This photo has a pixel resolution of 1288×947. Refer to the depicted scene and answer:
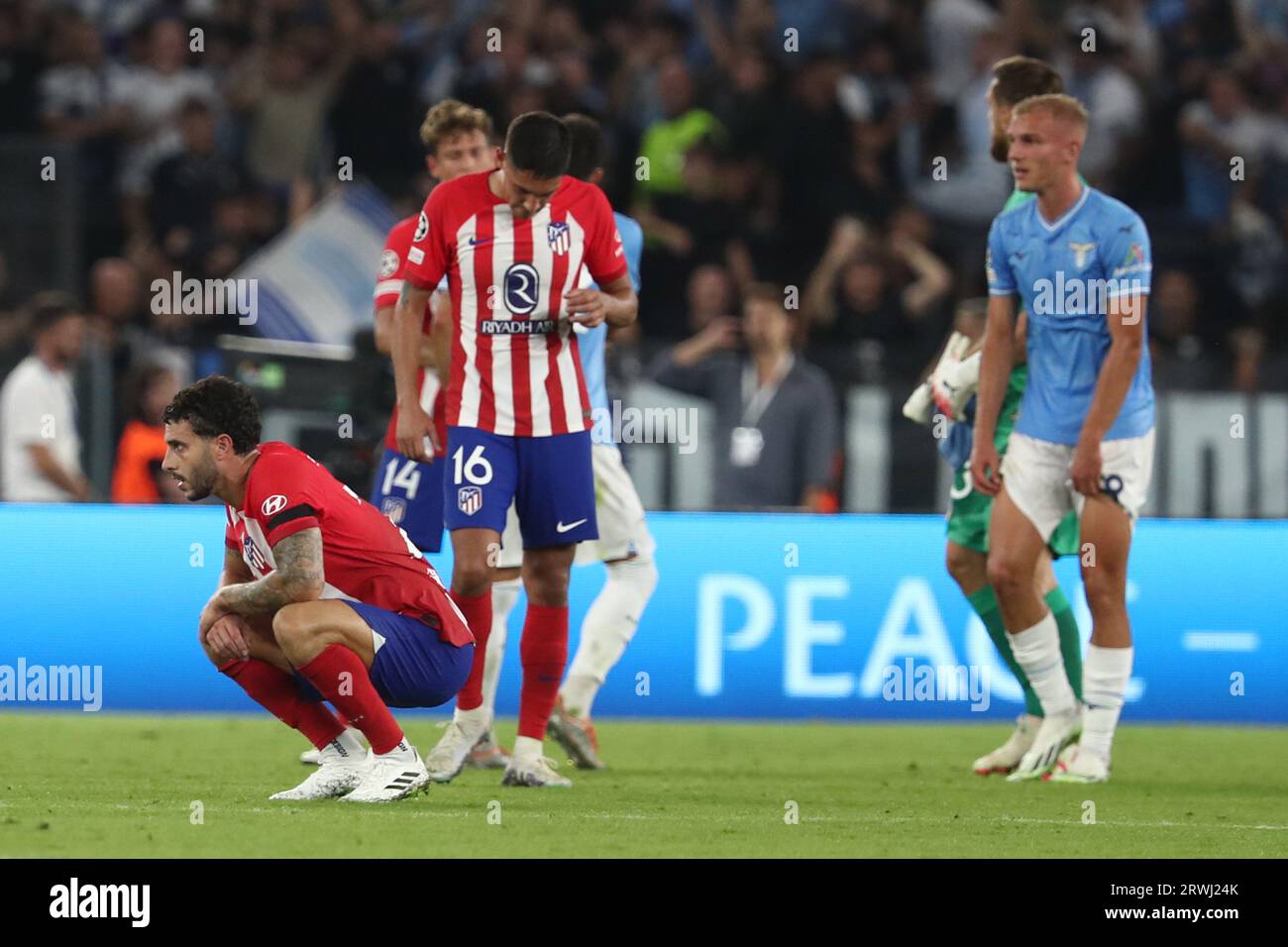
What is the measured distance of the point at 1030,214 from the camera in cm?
783

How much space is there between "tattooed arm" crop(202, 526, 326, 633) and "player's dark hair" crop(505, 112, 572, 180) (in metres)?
1.44

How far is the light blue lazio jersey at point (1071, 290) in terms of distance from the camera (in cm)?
764

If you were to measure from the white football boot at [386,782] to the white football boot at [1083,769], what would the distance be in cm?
244

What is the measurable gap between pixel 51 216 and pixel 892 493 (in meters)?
5.11

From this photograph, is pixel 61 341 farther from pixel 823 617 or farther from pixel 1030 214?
pixel 1030 214

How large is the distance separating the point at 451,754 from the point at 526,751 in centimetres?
28

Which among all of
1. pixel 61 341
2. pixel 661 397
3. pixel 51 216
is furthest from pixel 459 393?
pixel 51 216

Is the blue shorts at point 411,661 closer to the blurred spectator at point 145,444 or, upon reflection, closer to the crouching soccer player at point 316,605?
the crouching soccer player at point 316,605

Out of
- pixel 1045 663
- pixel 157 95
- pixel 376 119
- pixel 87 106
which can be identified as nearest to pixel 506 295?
A: pixel 1045 663

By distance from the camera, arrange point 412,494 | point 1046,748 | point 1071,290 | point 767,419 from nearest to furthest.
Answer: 1. point 1071,290
2. point 1046,748
3. point 412,494
4. point 767,419

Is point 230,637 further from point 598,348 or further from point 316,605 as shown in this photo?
point 598,348

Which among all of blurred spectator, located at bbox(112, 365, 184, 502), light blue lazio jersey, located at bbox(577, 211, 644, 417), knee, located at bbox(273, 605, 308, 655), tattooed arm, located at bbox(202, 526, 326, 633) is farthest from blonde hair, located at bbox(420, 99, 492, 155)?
blurred spectator, located at bbox(112, 365, 184, 502)

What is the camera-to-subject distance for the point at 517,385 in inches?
289

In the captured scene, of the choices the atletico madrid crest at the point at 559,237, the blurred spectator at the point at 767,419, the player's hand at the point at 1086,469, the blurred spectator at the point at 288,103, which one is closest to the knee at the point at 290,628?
the atletico madrid crest at the point at 559,237
